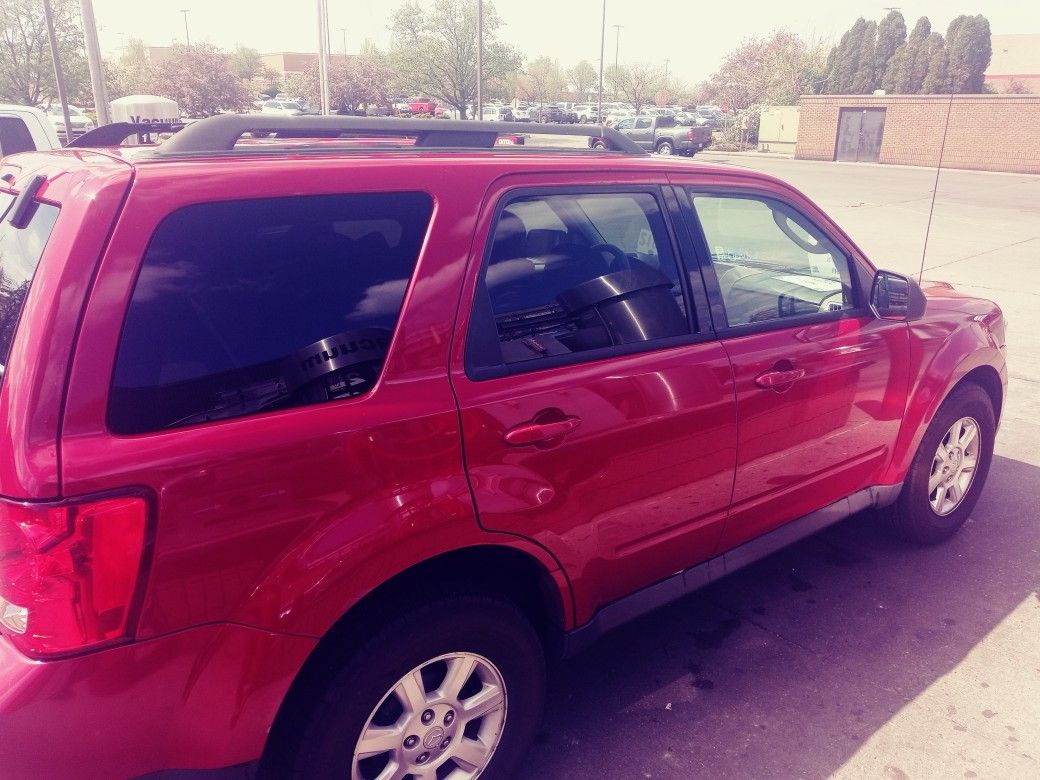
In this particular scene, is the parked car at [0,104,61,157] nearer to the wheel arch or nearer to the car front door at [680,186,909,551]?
the car front door at [680,186,909,551]

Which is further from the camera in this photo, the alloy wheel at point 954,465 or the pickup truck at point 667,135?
the pickup truck at point 667,135

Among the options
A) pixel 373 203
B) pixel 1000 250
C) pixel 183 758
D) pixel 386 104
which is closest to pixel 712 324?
pixel 373 203

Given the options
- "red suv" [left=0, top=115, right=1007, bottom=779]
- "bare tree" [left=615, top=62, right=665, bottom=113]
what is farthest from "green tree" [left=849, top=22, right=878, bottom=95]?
"red suv" [left=0, top=115, right=1007, bottom=779]

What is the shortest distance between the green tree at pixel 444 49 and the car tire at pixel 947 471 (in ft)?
149

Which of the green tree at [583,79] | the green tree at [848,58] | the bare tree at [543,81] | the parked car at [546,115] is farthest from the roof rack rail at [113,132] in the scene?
the green tree at [583,79]

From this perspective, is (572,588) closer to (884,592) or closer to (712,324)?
(712,324)

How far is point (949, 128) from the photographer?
33.2 m

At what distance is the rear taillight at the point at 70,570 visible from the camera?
5.06ft

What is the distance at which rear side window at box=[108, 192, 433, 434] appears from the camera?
165 centimetres

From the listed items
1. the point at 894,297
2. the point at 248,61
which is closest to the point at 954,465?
the point at 894,297

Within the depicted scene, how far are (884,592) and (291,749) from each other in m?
2.68

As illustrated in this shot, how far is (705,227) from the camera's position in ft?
9.16

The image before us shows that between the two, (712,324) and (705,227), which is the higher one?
(705,227)

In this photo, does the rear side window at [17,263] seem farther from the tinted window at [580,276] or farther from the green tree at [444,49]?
the green tree at [444,49]
